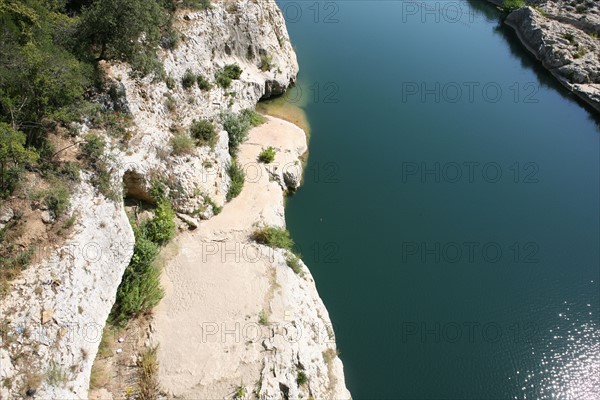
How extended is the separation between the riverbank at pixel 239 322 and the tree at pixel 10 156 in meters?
5.67

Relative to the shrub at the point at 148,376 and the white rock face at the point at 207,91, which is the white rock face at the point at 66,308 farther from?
the white rock face at the point at 207,91

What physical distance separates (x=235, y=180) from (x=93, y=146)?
656 centimetres

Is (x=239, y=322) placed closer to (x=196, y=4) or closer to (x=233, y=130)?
(x=233, y=130)

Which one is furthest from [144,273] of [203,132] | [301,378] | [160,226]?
[203,132]

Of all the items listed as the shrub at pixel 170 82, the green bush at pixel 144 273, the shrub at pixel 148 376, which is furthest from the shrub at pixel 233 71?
the shrub at pixel 148 376

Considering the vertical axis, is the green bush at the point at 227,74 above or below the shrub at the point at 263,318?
above

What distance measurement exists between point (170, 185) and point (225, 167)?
3282mm

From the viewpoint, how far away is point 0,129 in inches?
503

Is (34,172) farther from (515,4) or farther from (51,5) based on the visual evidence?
(515,4)

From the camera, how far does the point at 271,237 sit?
18094mm

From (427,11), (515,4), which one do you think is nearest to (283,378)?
(427,11)

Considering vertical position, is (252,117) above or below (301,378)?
above

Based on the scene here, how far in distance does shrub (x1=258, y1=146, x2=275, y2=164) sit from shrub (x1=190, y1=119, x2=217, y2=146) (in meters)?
3.14

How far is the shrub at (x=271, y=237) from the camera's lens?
18.1m
